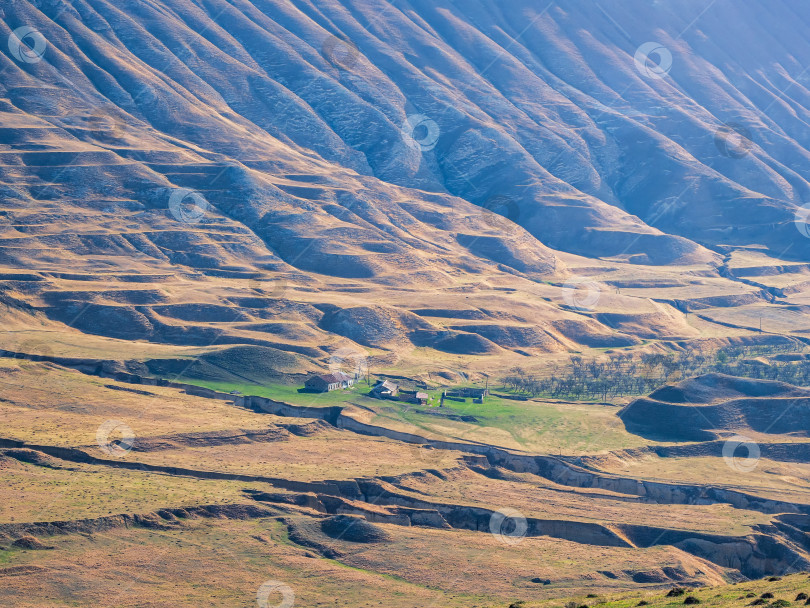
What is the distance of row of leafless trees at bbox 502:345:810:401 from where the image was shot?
112 metres

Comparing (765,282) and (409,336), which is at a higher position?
(765,282)

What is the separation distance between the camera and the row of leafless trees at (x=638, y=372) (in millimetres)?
112062

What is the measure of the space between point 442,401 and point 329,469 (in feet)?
94.6

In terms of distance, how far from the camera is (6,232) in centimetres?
13612

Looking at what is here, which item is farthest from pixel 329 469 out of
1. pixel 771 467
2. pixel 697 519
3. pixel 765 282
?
pixel 765 282

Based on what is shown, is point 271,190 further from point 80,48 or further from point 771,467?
point 771,467

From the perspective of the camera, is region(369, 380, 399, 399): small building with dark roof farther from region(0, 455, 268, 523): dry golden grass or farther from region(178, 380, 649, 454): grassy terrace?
region(0, 455, 268, 523): dry golden grass

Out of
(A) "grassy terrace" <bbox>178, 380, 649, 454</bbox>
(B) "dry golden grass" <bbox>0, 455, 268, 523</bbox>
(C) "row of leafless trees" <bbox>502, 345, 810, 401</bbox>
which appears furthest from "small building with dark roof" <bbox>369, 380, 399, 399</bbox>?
(B) "dry golden grass" <bbox>0, 455, 268, 523</bbox>

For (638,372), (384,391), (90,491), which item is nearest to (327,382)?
(384,391)

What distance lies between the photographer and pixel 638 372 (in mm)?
122625

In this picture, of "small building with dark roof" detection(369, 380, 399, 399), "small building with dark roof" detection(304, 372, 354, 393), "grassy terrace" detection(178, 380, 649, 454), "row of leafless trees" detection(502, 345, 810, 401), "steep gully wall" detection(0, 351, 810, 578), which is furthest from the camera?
"row of leafless trees" detection(502, 345, 810, 401)

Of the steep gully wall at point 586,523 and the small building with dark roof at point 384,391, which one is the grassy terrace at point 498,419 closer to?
the small building with dark roof at point 384,391

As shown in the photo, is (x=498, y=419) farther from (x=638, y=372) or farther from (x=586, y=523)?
(x=638, y=372)

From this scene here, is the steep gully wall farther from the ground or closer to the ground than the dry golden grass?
farther from the ground
